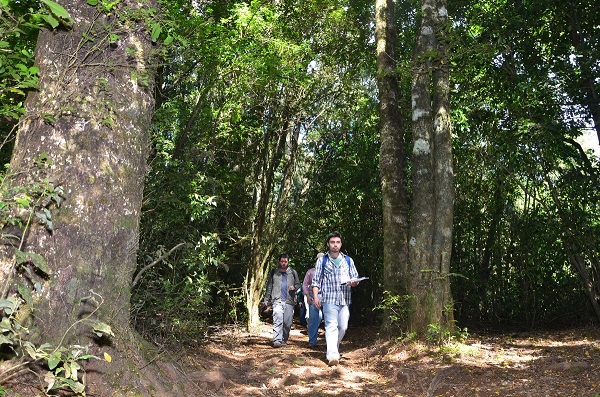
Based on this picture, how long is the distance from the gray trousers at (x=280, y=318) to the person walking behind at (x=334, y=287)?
7.95 ft

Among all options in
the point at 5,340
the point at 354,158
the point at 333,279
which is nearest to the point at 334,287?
the point at 333,279

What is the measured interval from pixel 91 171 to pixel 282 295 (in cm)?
775

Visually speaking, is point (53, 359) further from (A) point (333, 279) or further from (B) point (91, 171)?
(A) point (333, 279)

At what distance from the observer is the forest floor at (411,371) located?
6.72m

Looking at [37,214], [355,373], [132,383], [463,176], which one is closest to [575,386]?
[355,373]

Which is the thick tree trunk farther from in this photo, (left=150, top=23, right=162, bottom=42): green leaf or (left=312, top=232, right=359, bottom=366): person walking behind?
(left=150, top=23, right=162, bottom=42): green leaf

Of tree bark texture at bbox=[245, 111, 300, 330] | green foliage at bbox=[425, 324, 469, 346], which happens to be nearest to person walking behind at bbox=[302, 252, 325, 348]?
green foliage at bbox=[425, 324, 469, 346]

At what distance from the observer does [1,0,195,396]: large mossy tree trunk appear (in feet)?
13.4

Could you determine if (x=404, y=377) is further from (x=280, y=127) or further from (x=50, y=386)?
(x=280, y=127)

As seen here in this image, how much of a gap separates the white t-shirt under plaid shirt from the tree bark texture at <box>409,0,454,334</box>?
120cm

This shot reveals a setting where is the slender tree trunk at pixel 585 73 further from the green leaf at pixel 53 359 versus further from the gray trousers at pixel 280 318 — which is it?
the green leaf at pixel 53 359

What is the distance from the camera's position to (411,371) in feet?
26.1

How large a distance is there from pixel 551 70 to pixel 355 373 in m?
7.32

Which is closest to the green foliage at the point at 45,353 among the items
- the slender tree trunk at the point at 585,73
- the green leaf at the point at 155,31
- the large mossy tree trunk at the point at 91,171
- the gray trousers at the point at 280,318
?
the large mossy tree trunk at the point at 91,171
